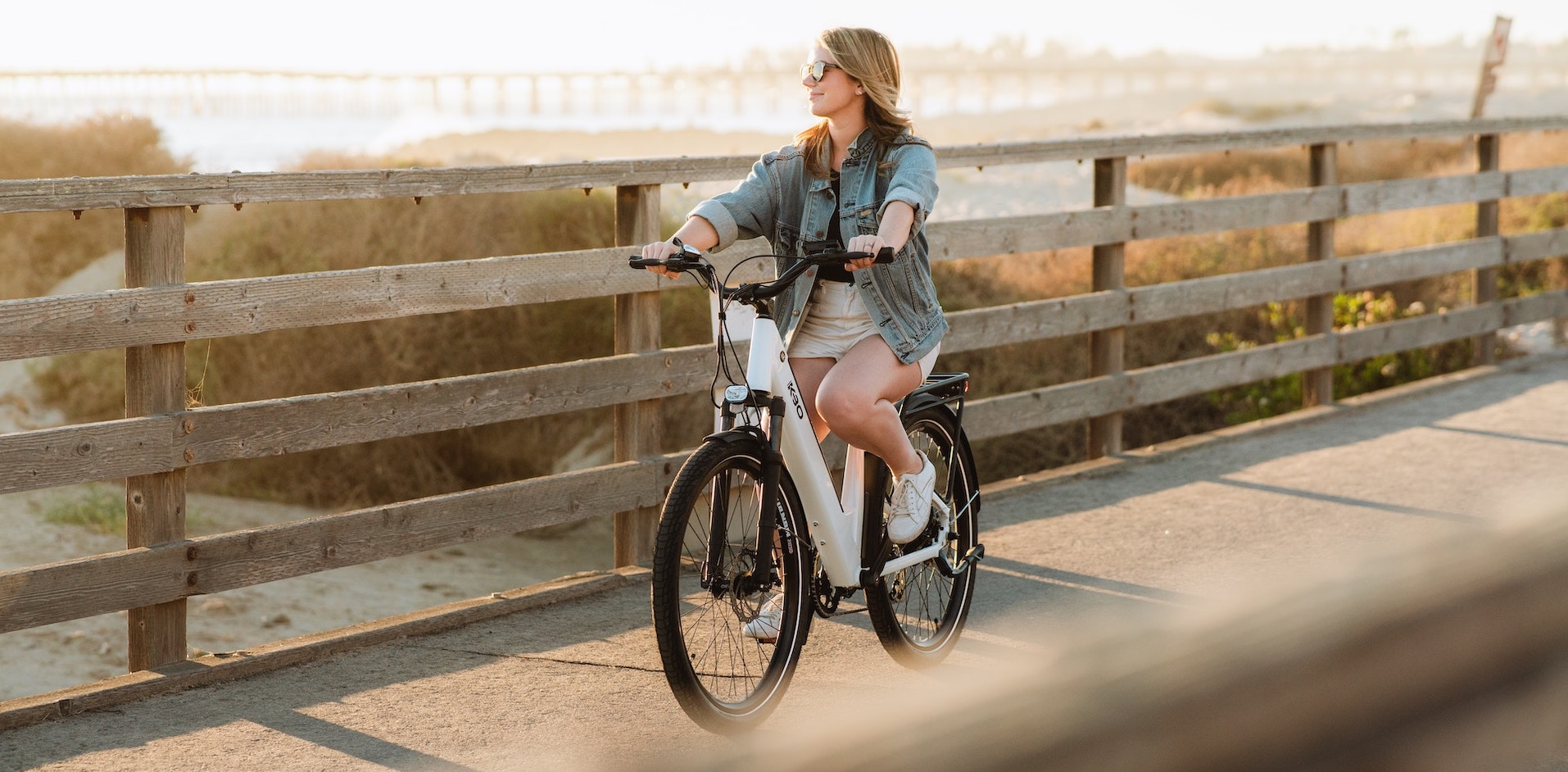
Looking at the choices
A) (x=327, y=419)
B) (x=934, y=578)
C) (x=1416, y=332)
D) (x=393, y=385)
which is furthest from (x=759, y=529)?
(x=1416, y=332)

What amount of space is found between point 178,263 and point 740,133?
7873 cm

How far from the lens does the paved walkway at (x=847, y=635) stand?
11.8ft

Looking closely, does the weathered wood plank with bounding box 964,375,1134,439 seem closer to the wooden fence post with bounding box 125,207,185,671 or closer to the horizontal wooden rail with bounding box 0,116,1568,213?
the horizontal wooden rail with bounding box 0,116,1568,213

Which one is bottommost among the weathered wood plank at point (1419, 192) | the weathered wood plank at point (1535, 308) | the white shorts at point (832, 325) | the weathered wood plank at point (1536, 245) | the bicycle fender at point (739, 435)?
the bicycle fender at point (739, 435)

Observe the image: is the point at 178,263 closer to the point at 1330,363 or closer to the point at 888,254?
the point at 888,254

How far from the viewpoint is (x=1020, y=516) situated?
19.5ft

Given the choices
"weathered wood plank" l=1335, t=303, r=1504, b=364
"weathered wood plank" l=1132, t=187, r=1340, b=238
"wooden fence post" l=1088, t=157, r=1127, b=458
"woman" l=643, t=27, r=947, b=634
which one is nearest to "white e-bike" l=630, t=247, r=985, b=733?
"woman" l=643, t=27, r=947, b=634

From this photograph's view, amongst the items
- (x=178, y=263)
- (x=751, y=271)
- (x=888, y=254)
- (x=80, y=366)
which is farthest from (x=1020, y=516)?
(x=80, y=366)

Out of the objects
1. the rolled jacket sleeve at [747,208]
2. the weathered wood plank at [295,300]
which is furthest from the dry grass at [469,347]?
the rolled jacket sleeve at [747,208]

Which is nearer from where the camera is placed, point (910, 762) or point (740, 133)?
point (910, 762)

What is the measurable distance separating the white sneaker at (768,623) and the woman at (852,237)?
15.6 inches

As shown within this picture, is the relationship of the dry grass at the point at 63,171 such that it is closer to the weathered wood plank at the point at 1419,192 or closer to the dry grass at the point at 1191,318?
the dry grass at the point at 1191,318

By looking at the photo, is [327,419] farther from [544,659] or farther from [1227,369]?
[1227,369]

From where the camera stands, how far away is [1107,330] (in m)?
6.93
